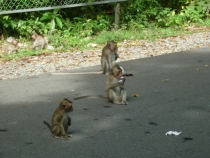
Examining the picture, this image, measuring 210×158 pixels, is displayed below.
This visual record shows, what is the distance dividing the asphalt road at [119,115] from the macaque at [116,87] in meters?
0.14

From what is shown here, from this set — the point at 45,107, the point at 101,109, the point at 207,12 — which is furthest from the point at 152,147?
the point at 207,12

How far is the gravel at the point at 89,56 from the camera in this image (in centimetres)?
1179

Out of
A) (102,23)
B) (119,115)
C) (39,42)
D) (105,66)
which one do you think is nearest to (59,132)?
(119,115)

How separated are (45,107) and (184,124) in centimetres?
234

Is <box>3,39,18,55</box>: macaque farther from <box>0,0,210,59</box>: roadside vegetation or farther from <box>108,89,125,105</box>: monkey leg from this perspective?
<box>108,89,125,105</box>: monkey leg

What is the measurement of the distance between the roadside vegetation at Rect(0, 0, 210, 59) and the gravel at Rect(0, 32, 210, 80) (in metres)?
0.52

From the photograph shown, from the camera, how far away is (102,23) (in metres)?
16.2

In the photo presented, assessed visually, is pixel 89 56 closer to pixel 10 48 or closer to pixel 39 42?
pixel 39 42

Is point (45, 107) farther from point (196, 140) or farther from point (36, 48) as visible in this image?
point (36, 48)

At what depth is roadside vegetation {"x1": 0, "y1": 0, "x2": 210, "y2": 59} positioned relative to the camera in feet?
49.1

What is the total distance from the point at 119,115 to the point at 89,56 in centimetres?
504

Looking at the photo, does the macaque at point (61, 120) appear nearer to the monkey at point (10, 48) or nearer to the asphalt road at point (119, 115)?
the asphalt road at point (119, 115)

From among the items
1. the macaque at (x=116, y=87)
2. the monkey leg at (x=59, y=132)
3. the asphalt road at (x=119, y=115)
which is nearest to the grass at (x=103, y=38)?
the asphalt road at (x=119, y=115)

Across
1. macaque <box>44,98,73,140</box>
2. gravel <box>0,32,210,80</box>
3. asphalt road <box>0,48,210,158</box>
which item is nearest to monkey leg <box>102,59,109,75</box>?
asphalt road <box>0,48,210,158</box>
